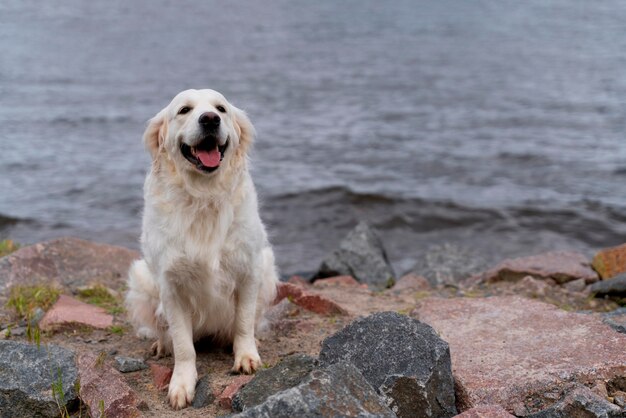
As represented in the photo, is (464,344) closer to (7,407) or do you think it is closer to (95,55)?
(7,407)

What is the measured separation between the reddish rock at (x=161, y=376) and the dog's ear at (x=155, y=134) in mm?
1255

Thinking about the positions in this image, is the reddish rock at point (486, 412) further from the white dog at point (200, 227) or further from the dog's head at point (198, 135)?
the dog's head at point (198, 135)

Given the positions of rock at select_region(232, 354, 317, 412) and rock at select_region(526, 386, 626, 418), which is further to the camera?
rock at select_region(232, 354, 317, 412)

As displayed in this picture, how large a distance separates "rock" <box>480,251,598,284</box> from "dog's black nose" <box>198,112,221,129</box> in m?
4.10

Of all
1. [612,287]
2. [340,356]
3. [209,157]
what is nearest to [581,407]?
[340,356]

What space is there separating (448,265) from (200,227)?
4503mm

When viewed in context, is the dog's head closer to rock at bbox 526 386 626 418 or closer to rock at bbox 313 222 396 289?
rock at bbox 526 386 626 418

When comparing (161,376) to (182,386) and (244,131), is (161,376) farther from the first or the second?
(244,131)

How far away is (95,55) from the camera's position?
982 inches

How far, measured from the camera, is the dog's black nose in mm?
3889

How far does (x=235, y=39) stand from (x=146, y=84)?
8967 mm

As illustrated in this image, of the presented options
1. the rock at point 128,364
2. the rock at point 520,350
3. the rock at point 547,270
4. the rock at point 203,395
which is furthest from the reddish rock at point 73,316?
the rock at point 547,270

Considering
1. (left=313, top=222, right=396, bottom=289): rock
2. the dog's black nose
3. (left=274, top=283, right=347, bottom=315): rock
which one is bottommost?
(left=313, top=222, right=396, bottom=289): rock

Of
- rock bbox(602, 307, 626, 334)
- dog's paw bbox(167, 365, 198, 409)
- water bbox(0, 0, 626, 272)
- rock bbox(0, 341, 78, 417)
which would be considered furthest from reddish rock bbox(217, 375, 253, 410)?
water bbox(0, 0, 626, 272)
